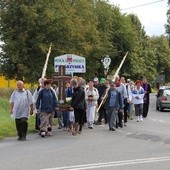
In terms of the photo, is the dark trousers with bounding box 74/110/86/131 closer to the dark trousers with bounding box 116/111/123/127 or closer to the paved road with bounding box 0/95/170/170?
the paved road with bounding box 0/95/170/170

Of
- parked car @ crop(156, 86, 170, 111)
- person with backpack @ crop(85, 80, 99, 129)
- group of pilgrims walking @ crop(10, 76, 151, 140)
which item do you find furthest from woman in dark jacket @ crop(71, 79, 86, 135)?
parked car @ crop(156, 86, 170, 111)

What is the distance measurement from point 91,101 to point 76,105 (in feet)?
7.72

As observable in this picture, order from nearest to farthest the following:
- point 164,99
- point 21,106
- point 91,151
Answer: point 91,151 → point 21,106 → point 164,99

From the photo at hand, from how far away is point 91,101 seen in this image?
1916cm

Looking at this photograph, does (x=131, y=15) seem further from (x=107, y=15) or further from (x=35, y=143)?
(x=35, y=143)

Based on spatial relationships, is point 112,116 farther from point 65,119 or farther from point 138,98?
point 138,98

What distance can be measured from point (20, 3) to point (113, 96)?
2234 cm

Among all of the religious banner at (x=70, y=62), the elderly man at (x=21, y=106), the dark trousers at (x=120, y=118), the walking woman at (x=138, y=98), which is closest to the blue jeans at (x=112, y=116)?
the dark trousers at (x=120, y=118)

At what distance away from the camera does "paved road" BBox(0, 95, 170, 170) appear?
10571 millimetres

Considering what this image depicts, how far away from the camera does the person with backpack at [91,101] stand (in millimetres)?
18891

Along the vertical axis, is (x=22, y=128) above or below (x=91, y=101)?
below

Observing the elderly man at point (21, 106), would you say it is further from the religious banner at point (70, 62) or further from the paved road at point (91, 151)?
the religious banner at point (70, 62)

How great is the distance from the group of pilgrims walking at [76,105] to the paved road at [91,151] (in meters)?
0.50

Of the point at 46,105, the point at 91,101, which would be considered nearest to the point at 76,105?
the point at 46,105
